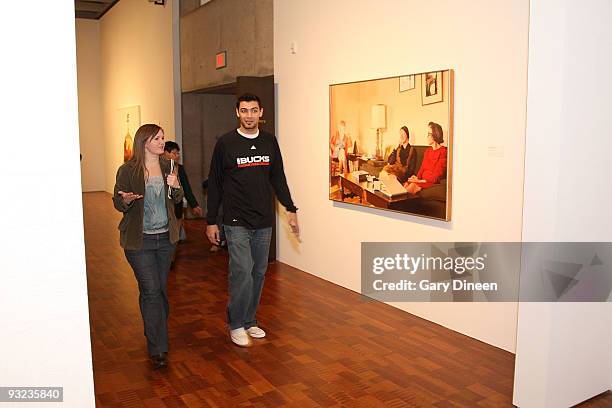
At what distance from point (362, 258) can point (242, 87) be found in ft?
8.91

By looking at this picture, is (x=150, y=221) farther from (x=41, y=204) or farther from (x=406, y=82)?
(x=406, y=82)

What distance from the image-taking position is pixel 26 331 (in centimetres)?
204

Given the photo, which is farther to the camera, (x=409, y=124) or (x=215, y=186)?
(x=409, y=124)

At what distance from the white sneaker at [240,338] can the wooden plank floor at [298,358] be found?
0.24ft

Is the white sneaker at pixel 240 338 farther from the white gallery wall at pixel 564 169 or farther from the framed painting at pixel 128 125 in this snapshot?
the framed painting at pixel 128 125

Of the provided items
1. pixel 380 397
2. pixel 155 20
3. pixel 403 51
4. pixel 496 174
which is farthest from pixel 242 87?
pixel 155 20

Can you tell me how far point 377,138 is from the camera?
5.42 m

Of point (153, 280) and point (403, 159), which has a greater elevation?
point (403, 159)

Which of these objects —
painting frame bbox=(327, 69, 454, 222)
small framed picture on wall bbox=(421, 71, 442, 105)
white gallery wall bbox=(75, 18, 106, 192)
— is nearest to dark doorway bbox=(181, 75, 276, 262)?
painting frame bbox=(327, 69, 454, 222)

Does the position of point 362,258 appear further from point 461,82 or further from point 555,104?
point 555,104

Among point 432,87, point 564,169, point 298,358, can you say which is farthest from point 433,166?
point 298,358

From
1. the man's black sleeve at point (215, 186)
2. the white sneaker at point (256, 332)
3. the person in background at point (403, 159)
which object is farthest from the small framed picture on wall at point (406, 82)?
the white sneaker at point (256, 332)

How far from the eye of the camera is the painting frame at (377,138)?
4723mm

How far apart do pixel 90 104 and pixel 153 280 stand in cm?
1496
